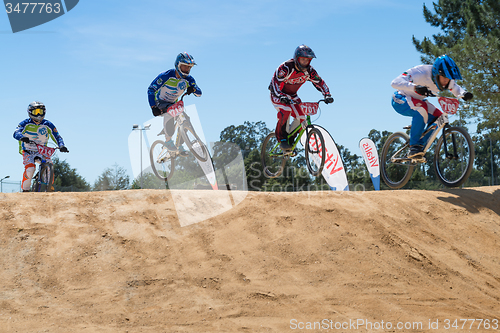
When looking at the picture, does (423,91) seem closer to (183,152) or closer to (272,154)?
(272,154)

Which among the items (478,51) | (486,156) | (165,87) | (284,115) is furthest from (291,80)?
(486,156)

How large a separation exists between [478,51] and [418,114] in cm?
1451

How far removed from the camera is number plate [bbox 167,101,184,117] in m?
10.2

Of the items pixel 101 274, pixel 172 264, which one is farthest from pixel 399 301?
pixel 101 274

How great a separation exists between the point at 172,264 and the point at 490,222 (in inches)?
230

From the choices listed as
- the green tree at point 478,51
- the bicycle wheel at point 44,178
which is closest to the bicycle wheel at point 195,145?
the bicycle wheel at point 44,178

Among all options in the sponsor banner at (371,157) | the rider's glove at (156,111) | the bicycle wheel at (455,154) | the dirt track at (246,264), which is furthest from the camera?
the sponsor banner at (371,157)

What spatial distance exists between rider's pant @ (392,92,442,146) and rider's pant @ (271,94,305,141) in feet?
7.54

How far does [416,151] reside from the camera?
9086 mm

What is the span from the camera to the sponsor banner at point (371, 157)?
1389 centimetres

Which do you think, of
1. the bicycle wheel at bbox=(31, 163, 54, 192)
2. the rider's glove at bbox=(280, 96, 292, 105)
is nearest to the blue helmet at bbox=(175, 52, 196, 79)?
the rider's glove at bbox=(280, 96, 292, 105)

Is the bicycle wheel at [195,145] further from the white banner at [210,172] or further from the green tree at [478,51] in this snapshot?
the green tree at [478,51]

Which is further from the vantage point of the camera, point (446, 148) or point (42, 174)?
point (42, 174)

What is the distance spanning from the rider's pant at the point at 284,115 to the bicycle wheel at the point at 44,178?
586cm
